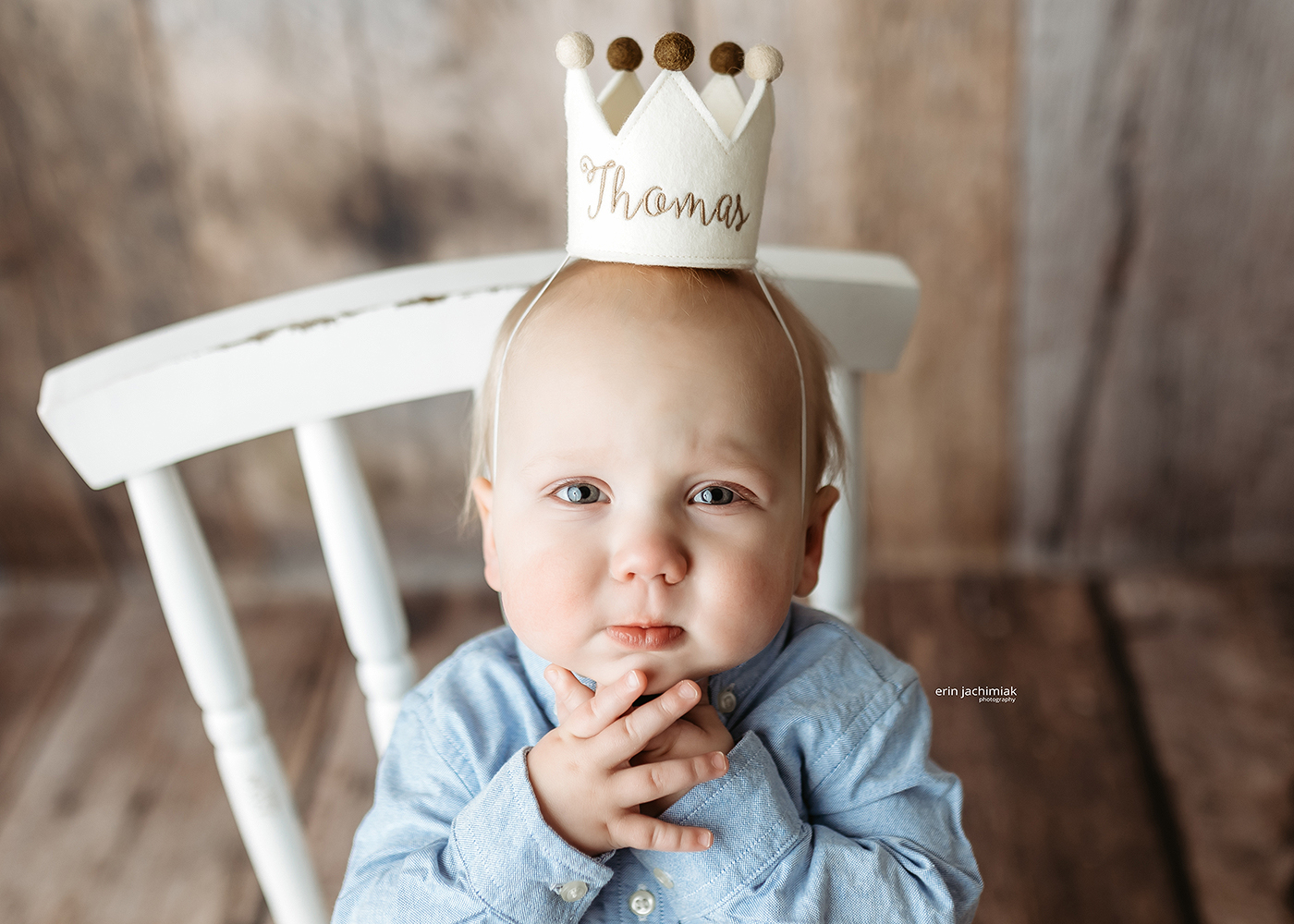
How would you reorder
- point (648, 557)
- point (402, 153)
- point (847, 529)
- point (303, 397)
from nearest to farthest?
point (648, 557)
point (303, 397)
point (847, 529)
point (402, 153)

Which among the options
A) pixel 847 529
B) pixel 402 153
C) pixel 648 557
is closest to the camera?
pixel 648 557

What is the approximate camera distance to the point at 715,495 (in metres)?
0.61

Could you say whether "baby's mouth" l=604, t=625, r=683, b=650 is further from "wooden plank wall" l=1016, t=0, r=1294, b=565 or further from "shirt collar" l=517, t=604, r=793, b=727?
"wooden plank wall" l=1016, t=0, r=1294, b=565

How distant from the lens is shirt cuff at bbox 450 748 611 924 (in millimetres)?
597

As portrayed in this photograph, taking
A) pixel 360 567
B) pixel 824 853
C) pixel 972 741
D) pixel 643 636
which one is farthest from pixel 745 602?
pixel 972 741

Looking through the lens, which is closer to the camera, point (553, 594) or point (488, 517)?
point (553, 594)

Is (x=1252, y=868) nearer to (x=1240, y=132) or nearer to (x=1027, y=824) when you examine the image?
(x=1027, y=824)

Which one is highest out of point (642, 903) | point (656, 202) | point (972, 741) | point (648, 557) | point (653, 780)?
point (656, 202)

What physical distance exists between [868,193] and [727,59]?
0.73 meters

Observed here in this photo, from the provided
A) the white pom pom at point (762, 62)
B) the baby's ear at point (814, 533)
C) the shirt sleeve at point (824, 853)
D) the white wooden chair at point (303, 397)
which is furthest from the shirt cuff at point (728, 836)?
the white pom pom at point (762, 62)

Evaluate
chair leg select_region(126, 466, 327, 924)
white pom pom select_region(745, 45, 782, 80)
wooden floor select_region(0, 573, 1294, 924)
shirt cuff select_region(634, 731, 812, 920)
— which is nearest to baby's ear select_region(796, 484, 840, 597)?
shirt cuff select_region(634, 731, 812, 920)

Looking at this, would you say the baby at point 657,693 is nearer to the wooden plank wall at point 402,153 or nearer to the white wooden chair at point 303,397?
the white wooden chair at point 303,397

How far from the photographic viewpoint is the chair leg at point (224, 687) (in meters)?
0.68

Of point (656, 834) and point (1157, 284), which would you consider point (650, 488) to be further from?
point (1157, 284)
